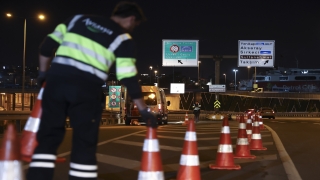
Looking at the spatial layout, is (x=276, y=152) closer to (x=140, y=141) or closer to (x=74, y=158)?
(x=140, y=141)

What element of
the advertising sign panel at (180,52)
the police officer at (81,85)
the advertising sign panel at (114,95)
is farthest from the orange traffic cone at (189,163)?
the advertising sign panel at (180,52)

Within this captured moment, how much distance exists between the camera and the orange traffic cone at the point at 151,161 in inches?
211

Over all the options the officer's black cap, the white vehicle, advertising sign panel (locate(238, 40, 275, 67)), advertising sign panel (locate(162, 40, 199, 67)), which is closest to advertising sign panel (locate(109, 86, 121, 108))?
advertising sign panel (locate(162, 40, 199, 67))

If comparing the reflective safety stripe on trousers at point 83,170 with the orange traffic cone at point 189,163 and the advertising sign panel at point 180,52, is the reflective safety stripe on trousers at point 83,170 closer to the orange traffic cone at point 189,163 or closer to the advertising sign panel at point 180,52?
the orange traffic cone at point 189,163

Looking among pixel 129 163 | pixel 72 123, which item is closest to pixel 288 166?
pixel 129 163

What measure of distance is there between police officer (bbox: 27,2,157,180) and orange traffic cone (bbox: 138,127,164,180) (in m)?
0.72

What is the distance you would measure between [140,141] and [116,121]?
2416 centimetres

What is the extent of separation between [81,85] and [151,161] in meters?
1.26

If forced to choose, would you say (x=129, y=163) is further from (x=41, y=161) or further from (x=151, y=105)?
(x=151, y=105)

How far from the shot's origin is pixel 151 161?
541 cm

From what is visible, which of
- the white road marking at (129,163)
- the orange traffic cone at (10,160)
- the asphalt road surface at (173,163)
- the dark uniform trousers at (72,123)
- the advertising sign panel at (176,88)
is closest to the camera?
the orange traffic cone at (10,160)

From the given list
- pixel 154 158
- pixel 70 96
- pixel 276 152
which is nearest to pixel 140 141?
pixel 276 152

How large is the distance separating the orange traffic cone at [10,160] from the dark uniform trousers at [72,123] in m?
0.49

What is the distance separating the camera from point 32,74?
456 feet
